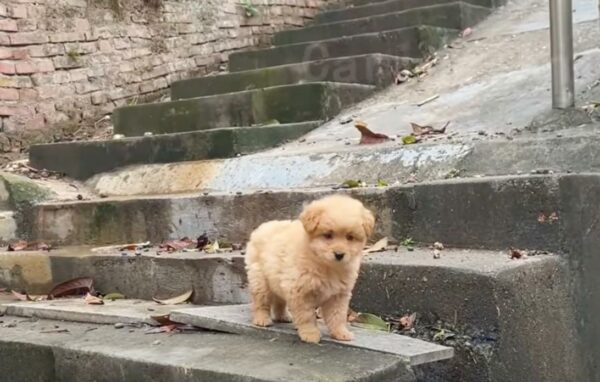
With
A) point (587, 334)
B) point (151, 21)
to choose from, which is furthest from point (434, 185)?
point (151, 21)

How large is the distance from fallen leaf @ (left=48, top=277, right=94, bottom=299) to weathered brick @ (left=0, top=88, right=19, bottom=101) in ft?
8.30

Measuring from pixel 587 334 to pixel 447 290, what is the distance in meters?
0.64

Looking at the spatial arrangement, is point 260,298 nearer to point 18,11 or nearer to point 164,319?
point 164,319

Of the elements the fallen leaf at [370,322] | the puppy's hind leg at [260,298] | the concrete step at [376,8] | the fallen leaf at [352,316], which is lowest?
the fallen leaf at [370,322]

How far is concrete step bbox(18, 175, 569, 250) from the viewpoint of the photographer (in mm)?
2902

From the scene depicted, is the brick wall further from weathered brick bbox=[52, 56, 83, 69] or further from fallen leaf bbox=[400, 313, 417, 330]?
fallen leaf bbox=[400, 313, 417, 330]

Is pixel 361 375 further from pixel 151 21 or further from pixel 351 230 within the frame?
pixel 151 21

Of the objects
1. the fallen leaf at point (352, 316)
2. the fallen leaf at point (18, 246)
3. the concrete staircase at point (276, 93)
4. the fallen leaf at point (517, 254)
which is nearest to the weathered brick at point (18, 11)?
the concrete staircase at point (276, 93)

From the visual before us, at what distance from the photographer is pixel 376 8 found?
303 inches

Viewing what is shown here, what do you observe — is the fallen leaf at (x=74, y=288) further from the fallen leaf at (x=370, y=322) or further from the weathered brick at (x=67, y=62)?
the weathered brick at (x=67, y=62)

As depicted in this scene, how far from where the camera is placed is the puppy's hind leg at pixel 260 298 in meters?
2.76

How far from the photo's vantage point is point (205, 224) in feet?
13.1

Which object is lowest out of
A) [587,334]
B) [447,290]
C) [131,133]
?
[587,334]

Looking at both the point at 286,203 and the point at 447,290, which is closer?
the point at 447,290
